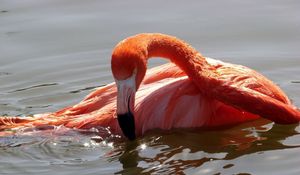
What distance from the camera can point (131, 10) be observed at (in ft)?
34.3

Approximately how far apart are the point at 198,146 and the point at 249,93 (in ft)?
2.00

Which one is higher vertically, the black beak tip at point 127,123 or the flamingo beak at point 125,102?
the flamingo beak at point 125,102

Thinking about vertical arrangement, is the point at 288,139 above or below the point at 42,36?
below

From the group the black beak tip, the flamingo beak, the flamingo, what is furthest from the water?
the flamingo beak

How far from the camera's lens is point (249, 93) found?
265 inches

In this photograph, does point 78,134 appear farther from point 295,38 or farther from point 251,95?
point 295,38

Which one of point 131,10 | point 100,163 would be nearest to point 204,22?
point 131,10

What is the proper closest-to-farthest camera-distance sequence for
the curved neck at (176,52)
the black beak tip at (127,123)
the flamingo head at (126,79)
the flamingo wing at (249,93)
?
the flamingo head at (126,79) → the black beak tip at (127,123) → the flamingo wing at (249,93) → the curved neck at (176,52)

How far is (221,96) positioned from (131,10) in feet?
13.0

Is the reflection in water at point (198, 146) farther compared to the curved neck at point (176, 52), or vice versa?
the curved neck at point (176, 52)

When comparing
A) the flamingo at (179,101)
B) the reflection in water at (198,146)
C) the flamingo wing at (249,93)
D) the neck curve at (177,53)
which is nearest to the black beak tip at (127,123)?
the flamingo at (179,101)

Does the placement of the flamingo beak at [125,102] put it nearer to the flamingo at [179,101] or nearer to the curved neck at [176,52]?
the flamingo at [179,101]

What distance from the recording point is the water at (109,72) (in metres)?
6.57

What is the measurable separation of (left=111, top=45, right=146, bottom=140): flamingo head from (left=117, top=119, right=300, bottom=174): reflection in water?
0.32 metres
